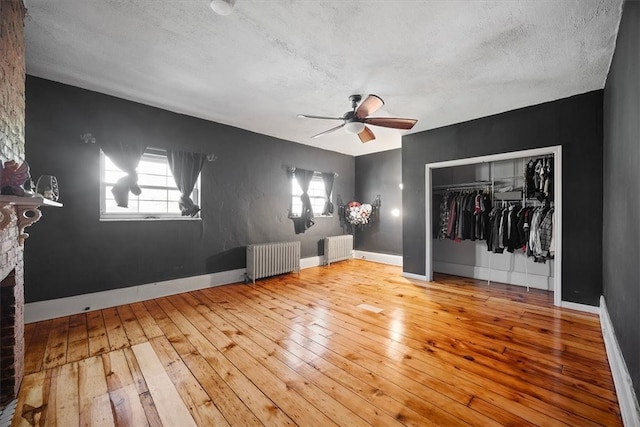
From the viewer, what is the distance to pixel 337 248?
237 inches

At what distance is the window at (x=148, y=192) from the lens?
132 inches

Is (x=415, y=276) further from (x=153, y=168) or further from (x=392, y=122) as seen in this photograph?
(x=153, y=168)

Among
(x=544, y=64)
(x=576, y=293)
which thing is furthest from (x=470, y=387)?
(x=544, y=64)

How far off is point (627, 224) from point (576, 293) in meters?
2.05

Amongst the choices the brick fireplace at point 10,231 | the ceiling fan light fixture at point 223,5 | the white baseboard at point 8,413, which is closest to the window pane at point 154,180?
the brick fireplace at point 10,231

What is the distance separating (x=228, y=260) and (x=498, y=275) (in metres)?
4.58

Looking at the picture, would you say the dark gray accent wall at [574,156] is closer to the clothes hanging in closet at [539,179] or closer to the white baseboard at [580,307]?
the white baseboard at [580,307]

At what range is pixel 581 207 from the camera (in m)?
3.20

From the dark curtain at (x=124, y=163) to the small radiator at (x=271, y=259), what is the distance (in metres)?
1.87

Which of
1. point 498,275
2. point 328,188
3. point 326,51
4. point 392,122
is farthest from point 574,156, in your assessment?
point 328,188

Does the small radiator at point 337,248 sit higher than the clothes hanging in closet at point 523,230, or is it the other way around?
the clothes hanging in closet at point 523,230

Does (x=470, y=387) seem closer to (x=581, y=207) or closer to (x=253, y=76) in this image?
(x=581, y=207)

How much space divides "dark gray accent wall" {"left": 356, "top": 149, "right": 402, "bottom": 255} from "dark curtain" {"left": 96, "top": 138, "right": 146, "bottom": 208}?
184 inches

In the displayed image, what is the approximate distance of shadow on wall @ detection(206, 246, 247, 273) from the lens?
166 inches
